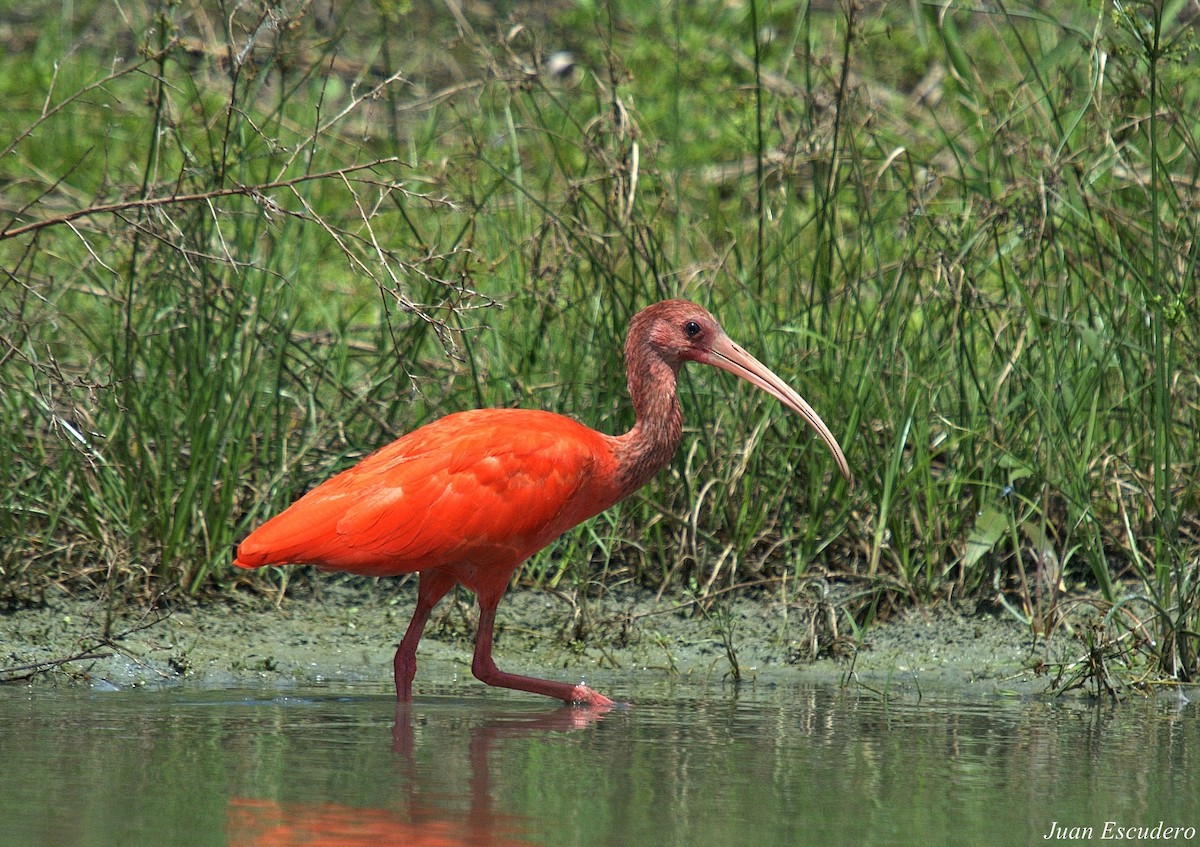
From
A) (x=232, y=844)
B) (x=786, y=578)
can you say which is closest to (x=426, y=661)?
(x=786, y=578)

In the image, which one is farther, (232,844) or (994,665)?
(994,665)

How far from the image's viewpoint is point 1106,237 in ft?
24.4

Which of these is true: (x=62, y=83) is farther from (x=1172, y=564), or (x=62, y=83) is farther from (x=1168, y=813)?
(x=1168, y=813)

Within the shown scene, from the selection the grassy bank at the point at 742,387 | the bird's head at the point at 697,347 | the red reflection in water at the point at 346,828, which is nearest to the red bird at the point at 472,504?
the bird's head at the point at 697,347

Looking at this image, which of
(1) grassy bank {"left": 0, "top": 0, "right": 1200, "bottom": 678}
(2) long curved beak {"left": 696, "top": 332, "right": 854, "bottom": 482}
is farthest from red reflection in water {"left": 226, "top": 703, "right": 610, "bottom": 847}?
(2) long curved beak {"left": 696, "top": 332, "right": 854, "bottom": 482}

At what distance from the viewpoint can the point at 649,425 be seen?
6.27 meters

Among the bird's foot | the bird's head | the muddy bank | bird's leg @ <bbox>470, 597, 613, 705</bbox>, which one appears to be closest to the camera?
the bird's foot

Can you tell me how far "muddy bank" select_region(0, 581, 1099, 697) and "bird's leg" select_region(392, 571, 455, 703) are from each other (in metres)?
0.28

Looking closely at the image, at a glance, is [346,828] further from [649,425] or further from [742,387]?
[742,387]

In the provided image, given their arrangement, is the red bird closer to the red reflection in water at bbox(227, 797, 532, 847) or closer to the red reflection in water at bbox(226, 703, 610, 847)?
the red reflection in water at bbox(226, 703, 610, 847)

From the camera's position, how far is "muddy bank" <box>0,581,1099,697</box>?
242 inches

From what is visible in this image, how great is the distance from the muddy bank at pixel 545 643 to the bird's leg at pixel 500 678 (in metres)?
0.27

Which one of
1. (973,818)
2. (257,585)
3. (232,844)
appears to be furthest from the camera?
(257,585)

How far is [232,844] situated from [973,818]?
1648 millimetres
